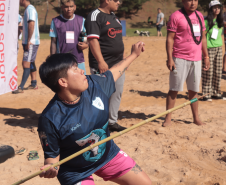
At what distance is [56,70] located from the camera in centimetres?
188

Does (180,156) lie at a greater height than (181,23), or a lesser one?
lesser

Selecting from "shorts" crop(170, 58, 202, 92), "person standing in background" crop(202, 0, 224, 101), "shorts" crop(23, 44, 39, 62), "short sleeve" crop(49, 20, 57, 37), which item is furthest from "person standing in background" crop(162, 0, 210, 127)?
"shorts" crop(23, 44, 39, 62)

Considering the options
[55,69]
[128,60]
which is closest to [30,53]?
[128,60]

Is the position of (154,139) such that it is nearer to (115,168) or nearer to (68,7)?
(115,168)

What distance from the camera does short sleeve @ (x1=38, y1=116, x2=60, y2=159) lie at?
1.84 meters

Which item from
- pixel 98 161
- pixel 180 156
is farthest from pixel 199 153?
pixel 98 161

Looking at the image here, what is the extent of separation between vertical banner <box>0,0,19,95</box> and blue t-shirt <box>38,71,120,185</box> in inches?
77.2

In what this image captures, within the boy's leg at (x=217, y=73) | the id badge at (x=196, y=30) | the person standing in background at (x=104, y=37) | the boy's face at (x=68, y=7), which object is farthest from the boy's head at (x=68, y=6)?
the boy's leg at (x=217, y=73)

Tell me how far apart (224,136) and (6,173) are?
303 cm

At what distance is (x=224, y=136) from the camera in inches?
164

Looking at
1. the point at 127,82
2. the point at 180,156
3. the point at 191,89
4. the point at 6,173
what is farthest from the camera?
the point at 127,82

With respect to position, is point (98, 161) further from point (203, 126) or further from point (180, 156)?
point (203, 126)

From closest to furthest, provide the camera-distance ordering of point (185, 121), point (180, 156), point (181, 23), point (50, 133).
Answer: point (50, 133), point (180, 156), point (181, 23), point (185, 121)

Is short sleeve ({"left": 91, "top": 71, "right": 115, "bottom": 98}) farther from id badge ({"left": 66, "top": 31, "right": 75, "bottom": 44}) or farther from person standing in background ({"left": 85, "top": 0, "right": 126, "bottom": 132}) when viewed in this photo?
id badge ({"left": 66, "top": 31, "right": 75, "bottom": 44})
